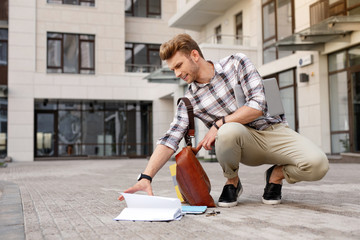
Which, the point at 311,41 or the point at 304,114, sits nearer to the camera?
the point at 311,41

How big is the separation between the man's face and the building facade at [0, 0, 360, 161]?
13299mm

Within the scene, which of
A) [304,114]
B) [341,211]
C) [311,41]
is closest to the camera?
[341,211]

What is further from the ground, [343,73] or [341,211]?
[343,73]

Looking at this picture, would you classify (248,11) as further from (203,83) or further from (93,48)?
(203,83)

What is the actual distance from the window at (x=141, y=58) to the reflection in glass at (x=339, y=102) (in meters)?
13.2

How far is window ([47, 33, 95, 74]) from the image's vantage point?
24328 mm

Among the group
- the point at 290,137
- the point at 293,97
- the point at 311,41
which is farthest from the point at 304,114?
the point at 290,137

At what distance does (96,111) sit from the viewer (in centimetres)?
2586

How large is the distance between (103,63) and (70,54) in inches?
72.1

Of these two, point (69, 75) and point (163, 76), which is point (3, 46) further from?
point (163, 76)

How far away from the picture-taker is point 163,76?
20.1 m

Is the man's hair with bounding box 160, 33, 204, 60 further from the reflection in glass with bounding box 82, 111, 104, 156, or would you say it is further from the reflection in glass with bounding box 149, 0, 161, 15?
Result: the reflection in glass with bounding box 149, 0, 161, 15

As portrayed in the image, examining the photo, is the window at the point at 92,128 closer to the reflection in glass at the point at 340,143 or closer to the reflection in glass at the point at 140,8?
the reflection in glass at the point at 140,8

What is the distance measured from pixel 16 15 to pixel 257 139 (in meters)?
22.7
